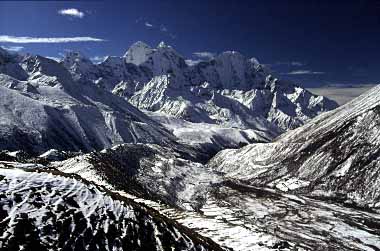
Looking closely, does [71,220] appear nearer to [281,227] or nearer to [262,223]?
[281,227]

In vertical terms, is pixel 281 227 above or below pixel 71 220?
below

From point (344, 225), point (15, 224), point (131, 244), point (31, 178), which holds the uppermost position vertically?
point (31, 178)

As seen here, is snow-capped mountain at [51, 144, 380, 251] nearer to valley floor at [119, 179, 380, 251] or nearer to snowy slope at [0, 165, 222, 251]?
valley floor at [119, 179, 380, 251]

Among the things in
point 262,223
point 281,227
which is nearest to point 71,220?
point 281,227

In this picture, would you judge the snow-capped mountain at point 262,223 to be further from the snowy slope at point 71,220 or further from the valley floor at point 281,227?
the snowy slope at point 71,220

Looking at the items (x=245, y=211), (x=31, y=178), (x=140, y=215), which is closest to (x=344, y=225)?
(x=245, y=211)

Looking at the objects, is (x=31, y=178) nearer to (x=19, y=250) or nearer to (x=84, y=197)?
(x=84, y=197)

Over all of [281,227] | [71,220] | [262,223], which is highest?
[71,220]

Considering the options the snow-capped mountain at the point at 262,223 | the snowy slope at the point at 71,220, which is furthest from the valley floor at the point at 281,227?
the snowy slope at the point at 71,220

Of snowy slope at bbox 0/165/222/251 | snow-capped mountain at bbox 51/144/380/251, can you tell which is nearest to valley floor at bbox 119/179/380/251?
snow-capped mountain at bbox 51/144/380/251
